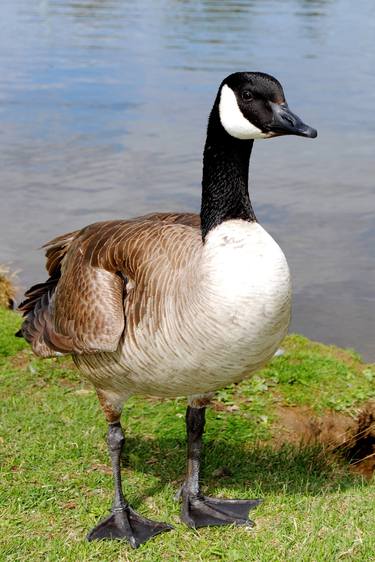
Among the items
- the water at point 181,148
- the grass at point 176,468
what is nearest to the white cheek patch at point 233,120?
the grass at point 176,468

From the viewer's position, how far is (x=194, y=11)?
3412 cm

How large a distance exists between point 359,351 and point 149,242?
16.1 feet

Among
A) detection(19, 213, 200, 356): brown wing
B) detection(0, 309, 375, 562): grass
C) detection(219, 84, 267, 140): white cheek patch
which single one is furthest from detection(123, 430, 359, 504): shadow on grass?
detection(219, 84, 267, 140): white cheek patch

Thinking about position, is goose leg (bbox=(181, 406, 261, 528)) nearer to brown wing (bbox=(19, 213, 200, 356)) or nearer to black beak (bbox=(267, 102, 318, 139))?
brown wing (bbox=(19, 213, 200, 356))

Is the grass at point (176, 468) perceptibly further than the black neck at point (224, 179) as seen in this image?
Yes

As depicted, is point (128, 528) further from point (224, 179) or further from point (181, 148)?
point (181, 148)

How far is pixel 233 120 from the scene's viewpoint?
166 inches

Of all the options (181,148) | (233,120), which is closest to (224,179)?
(233,120)

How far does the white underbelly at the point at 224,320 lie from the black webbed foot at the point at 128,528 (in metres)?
0.93

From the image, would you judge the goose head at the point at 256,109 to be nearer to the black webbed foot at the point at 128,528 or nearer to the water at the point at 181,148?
the black webbed foot at the point at 128,528

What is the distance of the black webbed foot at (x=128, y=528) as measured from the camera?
467 cm

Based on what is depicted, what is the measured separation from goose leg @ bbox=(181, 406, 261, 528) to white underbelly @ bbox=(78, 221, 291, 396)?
82 cm

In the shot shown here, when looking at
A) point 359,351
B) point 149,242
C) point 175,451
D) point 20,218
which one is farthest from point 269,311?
point 20,218

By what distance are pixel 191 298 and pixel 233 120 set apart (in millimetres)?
955
